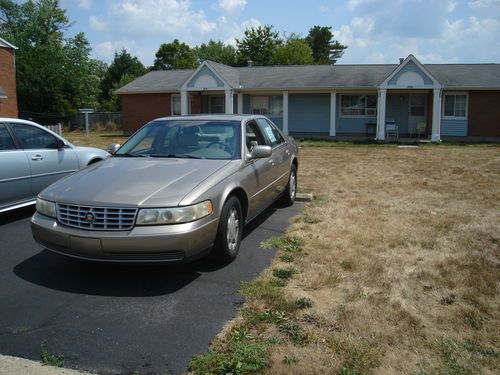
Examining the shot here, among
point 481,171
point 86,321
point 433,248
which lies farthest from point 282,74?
point 86,321

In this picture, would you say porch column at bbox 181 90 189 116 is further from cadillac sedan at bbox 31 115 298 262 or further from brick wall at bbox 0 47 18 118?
cadillac sedan at bbox 31 115 298 262

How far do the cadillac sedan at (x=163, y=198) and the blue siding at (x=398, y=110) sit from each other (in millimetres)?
22915

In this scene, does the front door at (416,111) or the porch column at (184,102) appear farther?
the porch column at (184,102)

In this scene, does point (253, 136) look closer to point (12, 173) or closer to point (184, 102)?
point (12, 173)

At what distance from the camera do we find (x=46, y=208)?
4.91 meters

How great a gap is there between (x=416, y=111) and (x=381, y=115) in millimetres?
3298

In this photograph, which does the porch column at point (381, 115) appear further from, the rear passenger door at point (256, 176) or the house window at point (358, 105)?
the rear passenger door at point (256, 176)

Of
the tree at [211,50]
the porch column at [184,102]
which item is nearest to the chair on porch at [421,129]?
the porch column at [184,102]

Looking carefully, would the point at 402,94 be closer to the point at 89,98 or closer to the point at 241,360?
the point at 241,360

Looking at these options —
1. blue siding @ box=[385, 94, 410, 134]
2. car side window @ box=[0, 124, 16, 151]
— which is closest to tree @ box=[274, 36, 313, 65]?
blue siding @ box=[385, 94, 410, 134]

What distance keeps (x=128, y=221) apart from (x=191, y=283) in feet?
2.99

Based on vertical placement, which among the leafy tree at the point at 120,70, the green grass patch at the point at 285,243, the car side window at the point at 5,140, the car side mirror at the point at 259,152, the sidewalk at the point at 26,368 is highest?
the leafy tree at the point at 120,70

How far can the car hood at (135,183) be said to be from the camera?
15.0 feet

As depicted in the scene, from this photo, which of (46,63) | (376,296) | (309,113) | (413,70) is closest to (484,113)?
(413,70)
